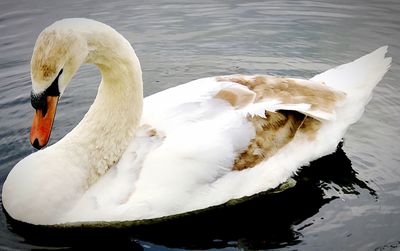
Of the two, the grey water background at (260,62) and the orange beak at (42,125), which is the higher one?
the orange beak at (42,125)

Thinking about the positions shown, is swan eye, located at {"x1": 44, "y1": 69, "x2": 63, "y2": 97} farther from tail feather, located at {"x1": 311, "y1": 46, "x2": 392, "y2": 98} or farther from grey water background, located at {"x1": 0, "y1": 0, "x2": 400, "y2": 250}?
tail feather, located at {"x1": 311, "y1": 46, "x2": 392, "y2": 98}

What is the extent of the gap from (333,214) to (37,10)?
6975 millimetres

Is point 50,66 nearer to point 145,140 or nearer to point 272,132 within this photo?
point 145,140

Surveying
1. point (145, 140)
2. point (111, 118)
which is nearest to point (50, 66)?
point (111, 118)

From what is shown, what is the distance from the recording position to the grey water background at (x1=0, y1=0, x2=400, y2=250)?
17.1 ft

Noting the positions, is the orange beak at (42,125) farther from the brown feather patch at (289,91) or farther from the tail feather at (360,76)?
the tail feather at (360,76)

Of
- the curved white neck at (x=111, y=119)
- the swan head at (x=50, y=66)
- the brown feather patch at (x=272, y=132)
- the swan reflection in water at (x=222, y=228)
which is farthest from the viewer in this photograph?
the brown feather patch at (x=272, y=132)

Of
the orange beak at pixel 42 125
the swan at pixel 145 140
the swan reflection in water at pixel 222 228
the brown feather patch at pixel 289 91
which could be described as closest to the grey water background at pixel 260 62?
the swan reflection in water at pixel 222 228

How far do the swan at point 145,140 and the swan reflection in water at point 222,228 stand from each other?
0.56ft

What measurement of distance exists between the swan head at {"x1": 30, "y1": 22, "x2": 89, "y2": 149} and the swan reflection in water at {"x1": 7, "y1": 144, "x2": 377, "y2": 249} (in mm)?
877

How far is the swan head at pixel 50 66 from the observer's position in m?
4.50

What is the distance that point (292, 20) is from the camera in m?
9.97

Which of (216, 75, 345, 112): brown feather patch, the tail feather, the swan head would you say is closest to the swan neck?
the swan head

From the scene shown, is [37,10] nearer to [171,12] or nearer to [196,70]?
[171,12]
